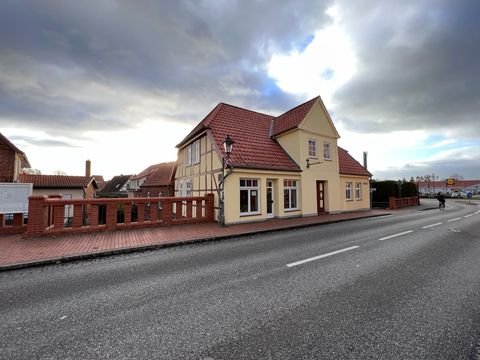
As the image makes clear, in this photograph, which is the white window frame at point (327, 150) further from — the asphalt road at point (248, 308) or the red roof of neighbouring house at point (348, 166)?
the asphalt road at point (248, 308)

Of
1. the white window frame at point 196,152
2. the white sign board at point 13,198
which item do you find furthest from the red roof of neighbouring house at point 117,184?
the white sign board at point 13,198

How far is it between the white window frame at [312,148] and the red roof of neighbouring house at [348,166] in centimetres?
329

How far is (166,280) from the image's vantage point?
15.5 feet

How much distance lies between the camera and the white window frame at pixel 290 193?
47.9 ft

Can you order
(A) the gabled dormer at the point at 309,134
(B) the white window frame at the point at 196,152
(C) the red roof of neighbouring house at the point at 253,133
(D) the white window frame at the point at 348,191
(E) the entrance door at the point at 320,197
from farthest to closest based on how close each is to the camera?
(D) the white window frame at the point at 348,191 < (E) the entrance door at the point at 320,197 < (B) the white window frame at the point at 196,152 < (A) the gabled dormer at the point at 309,134 < (C) the red roof of neighbouring house at the point at 253,133

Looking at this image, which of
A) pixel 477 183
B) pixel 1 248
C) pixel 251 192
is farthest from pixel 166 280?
pixel 477 183

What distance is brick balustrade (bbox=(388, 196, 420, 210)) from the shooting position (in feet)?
75.0

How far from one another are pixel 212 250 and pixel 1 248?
626 cm

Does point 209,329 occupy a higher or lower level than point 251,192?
lower

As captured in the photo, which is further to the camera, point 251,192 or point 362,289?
point 251,192

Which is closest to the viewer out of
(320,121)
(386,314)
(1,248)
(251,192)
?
(386,314)

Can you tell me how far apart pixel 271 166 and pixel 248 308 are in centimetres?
1061

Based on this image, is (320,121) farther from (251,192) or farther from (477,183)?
(477,183)

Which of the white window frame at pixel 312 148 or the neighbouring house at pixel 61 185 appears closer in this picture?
the white window frame at pixel 312 148
